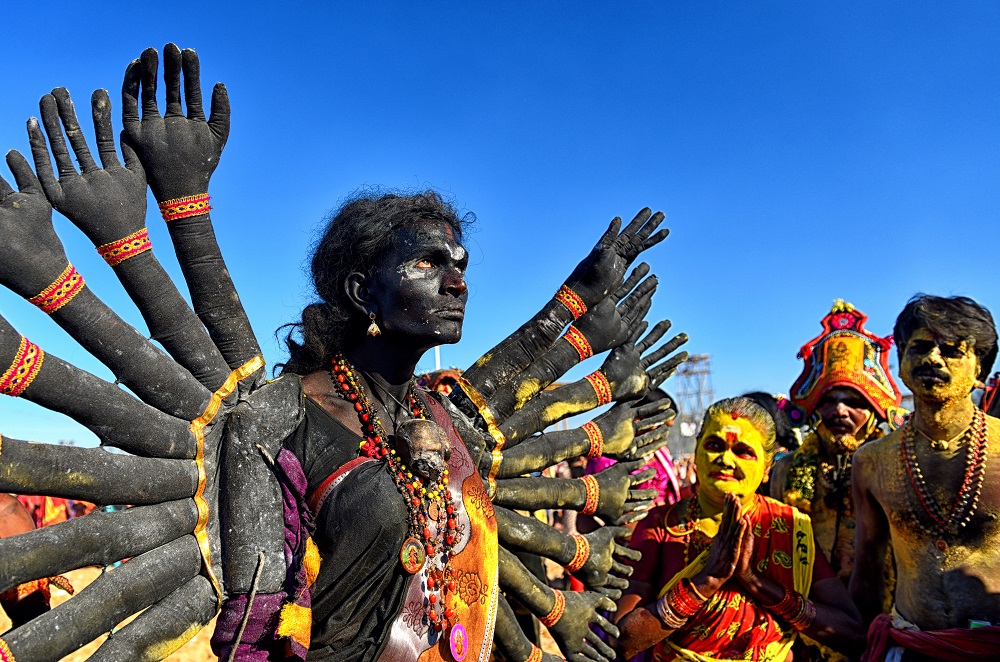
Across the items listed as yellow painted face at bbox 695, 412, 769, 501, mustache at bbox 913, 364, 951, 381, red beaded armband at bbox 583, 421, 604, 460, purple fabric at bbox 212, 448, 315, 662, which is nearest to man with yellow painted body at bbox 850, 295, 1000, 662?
mustache at bbox 913, 364, 951, 381

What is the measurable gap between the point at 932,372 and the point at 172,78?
3.19 metres

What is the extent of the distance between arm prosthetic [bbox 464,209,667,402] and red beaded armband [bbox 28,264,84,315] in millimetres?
1328

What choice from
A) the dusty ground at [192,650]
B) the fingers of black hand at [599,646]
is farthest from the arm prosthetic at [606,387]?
the dusty ground at [192,650]

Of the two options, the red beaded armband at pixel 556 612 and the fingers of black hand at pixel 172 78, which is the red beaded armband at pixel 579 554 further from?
the fingers of black hand at pixel 172 78

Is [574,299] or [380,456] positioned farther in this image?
[574,299]

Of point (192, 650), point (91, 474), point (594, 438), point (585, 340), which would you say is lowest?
point (192, 650)

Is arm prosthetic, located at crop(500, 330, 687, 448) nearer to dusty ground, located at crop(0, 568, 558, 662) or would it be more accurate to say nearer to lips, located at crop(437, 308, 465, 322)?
lips, located at crop(437, 308, 465, 322)

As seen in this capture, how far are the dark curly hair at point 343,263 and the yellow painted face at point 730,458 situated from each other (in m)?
2.27

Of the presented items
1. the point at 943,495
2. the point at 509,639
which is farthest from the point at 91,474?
the point at 943,495

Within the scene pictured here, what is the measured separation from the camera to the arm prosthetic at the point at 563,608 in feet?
9.46

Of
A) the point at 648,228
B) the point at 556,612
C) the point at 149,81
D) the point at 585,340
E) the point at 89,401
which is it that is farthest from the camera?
the point at 648,228

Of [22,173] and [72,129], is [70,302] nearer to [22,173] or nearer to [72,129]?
[22,173]

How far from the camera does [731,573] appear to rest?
3.67 m

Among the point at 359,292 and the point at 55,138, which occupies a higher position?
the point at 55,138
